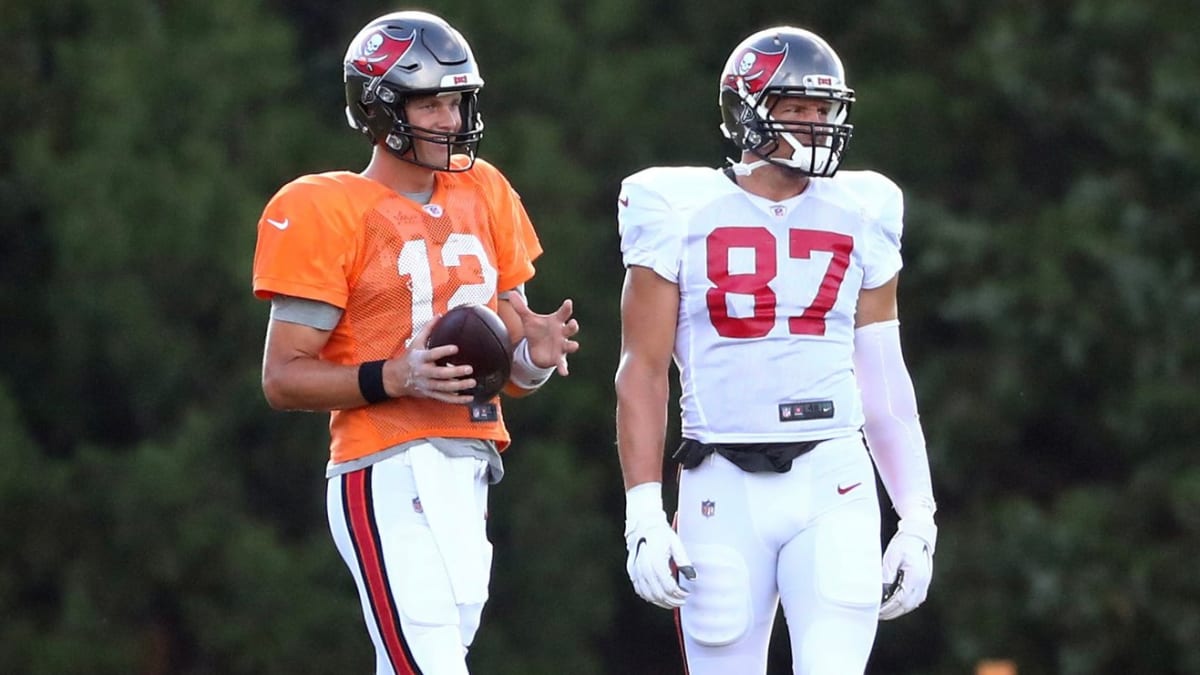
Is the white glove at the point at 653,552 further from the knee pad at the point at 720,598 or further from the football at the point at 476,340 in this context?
the football at the point at 476,340

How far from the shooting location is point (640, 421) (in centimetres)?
450

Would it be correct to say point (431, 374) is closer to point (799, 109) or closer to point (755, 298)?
point (755, 298)

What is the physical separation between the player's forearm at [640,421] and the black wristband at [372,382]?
506 mm

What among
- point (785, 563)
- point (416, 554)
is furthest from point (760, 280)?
point (416, 554)

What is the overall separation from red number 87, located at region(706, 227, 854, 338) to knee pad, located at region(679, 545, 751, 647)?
460mm

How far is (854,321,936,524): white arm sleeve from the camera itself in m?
4.62

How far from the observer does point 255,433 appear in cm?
1376

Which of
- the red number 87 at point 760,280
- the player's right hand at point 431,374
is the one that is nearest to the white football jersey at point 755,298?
the red number 87 at point 760,280

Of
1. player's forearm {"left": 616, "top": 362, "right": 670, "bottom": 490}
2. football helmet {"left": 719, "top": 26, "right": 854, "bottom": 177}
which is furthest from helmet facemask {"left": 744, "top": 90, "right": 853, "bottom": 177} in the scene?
player's forearm {"left": 616, "top": 362, "right": 670, "bottom": 490}

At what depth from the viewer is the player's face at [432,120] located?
14.6 ft

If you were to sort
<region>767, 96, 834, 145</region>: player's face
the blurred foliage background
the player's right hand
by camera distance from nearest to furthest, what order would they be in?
the player's right hand, <region>767, 96, 834, 145</region>: player's face, the blurred foliage background

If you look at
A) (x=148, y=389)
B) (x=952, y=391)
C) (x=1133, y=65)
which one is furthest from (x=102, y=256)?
(x=1133, y=65)

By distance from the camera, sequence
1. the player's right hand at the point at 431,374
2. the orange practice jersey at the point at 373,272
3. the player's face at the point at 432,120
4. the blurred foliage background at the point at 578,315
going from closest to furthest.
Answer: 1. the player's right hand at the point at 431,374
2. the orange practice jersey at the point at 373,272
3. the player's face at the point at 432,120
4. the blurred foliage background at the point at 578,315

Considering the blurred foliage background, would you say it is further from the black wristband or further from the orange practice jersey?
the black wristband
